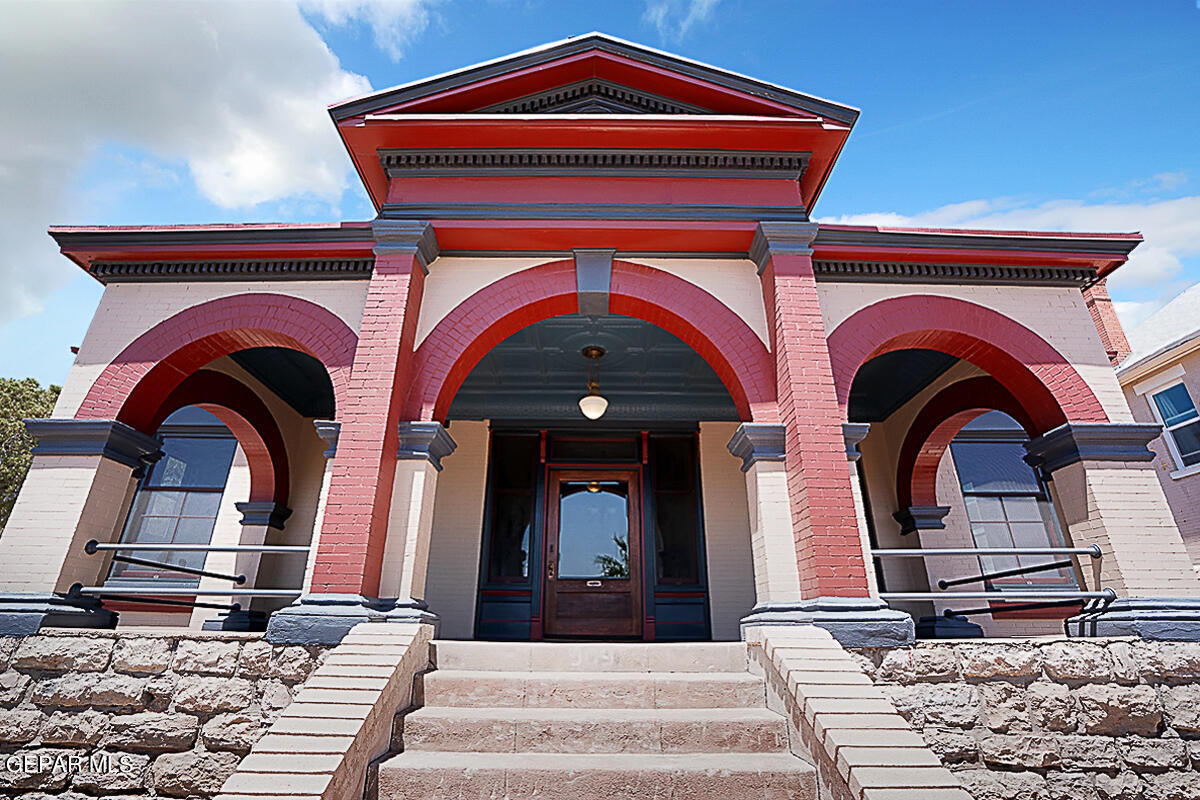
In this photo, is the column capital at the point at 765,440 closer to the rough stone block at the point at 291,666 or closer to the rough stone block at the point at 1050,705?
the rough stone block at the point at 1050,705

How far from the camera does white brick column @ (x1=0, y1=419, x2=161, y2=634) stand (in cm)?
510

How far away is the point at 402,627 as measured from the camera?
172 inches

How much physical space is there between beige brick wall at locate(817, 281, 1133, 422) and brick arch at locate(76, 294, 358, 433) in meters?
4.93

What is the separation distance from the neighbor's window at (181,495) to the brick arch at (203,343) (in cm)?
322

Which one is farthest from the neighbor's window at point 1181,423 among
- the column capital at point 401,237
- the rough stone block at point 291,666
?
the rough stone block at point 291,666

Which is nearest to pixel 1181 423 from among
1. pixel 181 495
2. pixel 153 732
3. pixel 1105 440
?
pixel 1105 440

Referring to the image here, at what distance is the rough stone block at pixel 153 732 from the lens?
4.16 m

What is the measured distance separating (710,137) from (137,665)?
6.65 meters

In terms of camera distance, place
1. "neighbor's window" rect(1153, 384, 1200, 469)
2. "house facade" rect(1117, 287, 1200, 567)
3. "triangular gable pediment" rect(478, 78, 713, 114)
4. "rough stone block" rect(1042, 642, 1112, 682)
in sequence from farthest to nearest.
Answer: "neighbor's window" rect(1153, 384, 1200, 469) → "house facade" rect(1117, 287, 1200, 567) → "triangular gable pediment" rect(478, 78, 713, 114) → "rough stone block" rect(1042, 642, 1112, 682)

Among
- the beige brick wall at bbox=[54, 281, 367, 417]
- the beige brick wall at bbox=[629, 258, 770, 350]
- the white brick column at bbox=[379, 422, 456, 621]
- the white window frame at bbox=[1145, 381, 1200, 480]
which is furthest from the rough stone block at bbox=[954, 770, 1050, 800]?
the white window frame at bbox=[1145, 381, 1200, 480]

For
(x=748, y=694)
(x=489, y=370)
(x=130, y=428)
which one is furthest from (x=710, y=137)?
(x=130, y=428)

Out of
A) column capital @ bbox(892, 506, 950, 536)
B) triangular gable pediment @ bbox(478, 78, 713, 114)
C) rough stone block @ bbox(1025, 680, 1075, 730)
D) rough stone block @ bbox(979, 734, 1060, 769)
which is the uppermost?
triangular gable pediment @ bbox(478, 78, 713, 114)

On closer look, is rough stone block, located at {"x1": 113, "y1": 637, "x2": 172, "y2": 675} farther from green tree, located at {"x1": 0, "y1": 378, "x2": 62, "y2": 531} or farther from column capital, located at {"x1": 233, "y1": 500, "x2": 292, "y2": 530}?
green tree, located at {"x1": 0, "y1": 378, "x2": 62, "y2": 531}

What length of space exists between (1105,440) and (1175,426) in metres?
7.75
